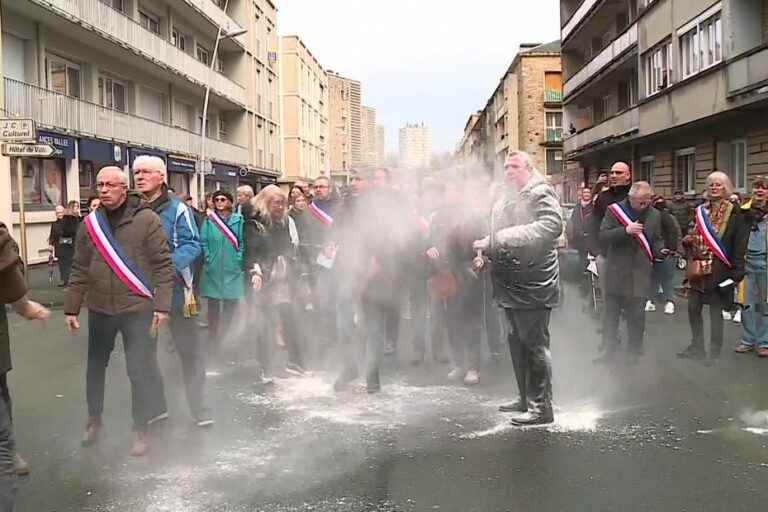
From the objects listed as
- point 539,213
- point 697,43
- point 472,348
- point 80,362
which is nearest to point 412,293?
point 472,348

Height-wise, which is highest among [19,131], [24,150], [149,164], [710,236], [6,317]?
[19,131]

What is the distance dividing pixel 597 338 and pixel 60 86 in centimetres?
1926

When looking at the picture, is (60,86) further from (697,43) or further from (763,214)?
(763,214)

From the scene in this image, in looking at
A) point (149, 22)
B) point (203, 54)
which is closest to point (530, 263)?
point (149, 22)

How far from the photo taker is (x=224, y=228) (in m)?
7.40

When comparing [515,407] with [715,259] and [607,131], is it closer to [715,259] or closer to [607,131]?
[715,259]

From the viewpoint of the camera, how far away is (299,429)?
5.39 meters

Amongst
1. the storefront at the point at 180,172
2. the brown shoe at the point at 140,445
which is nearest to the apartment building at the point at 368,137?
the brown shoe at the point at 140,445

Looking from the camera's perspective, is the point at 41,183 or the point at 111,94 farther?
the point at 111,94

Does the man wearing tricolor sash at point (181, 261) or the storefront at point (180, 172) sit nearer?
the man wearing tricolor sash at point (181, 261)

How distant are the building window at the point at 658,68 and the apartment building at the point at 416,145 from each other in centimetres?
1833

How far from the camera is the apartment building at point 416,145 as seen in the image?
7387mm

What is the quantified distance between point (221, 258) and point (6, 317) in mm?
3532

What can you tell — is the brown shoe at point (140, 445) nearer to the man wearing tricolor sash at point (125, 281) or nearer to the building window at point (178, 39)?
the man wearing tricolor sash at point (125, 281)
